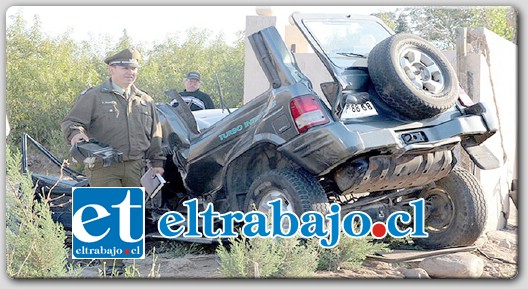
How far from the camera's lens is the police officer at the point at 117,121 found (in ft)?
20.1

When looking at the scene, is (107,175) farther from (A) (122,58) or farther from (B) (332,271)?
(B) (332,271)

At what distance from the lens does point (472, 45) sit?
7.92 meters

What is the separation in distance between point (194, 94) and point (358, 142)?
165cm

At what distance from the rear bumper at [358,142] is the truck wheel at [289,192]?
0.28 ft

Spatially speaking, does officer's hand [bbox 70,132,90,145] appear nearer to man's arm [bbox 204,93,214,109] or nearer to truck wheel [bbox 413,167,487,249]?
man's arm [bbox 204,93,214,109]

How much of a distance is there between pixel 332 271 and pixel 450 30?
220cm

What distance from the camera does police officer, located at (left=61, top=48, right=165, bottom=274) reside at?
20.1 feet

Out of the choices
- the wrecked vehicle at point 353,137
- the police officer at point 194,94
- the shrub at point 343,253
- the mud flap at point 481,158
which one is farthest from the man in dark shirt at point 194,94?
the mud flap at point 481,158

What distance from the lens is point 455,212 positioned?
21.7 ft

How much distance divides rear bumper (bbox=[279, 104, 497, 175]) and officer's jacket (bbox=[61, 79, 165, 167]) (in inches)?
36.9

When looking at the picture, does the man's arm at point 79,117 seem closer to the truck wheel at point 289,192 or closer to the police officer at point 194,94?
the police officer at point 194,94

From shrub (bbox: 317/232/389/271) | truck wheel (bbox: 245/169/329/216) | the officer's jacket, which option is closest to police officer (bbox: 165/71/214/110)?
the officer's jacket

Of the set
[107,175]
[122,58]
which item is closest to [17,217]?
[107,175]

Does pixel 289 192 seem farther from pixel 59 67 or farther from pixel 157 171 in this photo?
pixel 59 67
